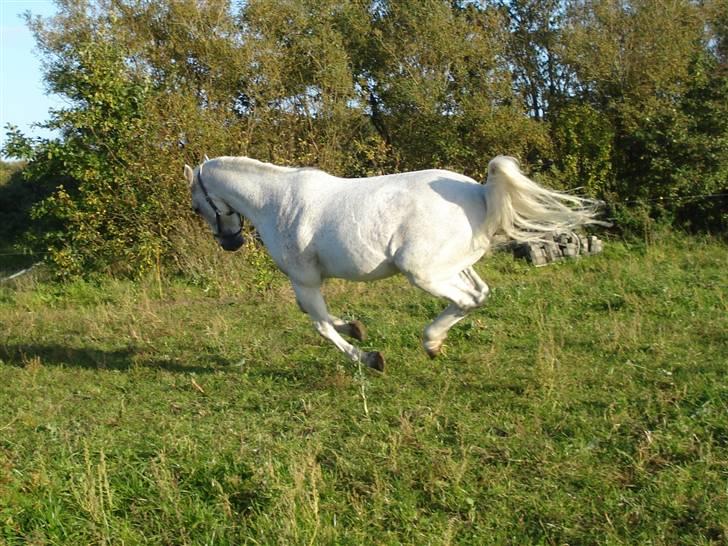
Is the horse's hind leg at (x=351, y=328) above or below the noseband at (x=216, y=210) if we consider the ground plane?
below

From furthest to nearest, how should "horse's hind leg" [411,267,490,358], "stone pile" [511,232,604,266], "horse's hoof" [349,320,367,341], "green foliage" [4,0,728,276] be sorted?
"green foliage" [4,0,728,276] → "stone pile" [511,232,604,266] → "horse's hoof" [349,320,367,341] → "horse's hind leg" [411,267,490,358]

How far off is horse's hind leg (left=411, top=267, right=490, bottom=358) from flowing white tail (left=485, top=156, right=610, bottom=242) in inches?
20.9

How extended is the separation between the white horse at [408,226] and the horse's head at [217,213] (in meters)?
0.71

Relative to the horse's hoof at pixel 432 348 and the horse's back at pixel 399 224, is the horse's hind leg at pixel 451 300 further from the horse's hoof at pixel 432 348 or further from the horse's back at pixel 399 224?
the horse's back at pixel 399 224

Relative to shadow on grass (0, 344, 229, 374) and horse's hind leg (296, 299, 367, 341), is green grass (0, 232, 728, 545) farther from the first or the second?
horse's hind leg (296, 299, 367, 341)

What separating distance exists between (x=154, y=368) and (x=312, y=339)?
163 cm

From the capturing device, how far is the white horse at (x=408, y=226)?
20.5ft

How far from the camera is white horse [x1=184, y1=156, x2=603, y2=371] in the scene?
6.24 m

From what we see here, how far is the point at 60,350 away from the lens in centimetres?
855

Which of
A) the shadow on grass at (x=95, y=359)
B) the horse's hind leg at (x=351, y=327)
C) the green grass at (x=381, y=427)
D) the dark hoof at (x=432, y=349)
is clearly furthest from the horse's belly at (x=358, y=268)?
the shadow on grass at (x=95, y=359)

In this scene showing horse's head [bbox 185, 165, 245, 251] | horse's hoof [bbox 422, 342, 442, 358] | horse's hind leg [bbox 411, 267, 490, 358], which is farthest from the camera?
horse's head [bbox 185, 165, 245, 251]

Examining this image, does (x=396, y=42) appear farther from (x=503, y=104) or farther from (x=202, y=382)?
(x=202, y=382)

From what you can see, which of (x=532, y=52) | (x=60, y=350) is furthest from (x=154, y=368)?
(x=532, y=52)

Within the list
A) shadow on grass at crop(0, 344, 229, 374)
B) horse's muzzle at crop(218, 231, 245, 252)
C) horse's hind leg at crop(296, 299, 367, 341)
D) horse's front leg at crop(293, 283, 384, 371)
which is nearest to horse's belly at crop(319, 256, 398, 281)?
horse's front leg at crop(293, 283, 384, 371)
